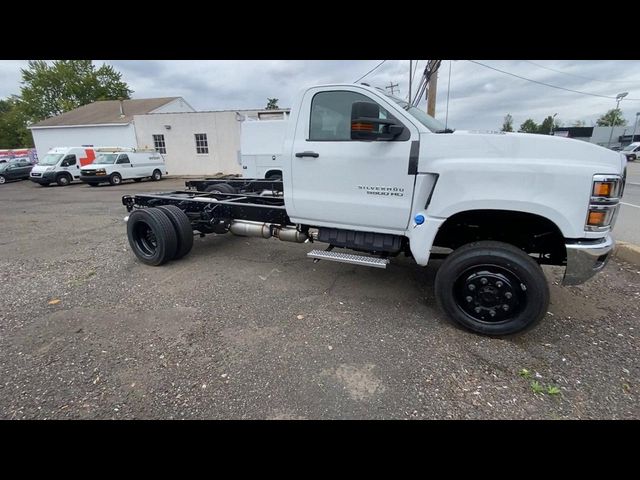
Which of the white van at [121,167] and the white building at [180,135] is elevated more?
the white building at [180,135]

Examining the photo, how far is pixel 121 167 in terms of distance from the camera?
18.8m

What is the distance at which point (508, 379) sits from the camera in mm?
2523

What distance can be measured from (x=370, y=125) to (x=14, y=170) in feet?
103

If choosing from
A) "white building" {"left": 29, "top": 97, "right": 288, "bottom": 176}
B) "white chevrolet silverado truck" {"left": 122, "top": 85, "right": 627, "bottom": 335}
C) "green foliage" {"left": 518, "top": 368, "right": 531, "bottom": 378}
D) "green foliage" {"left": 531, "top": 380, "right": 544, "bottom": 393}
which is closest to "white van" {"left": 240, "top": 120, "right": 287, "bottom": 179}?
"white chevrolet silverado truck" {"left": 122, "top": 85, "right": 627, "bottom": 335}

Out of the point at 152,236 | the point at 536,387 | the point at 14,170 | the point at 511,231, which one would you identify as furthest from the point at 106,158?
the point at 536,387

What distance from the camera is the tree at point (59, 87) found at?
44656mm

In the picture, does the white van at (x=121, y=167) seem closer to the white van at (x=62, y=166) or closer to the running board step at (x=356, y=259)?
the white van at (x=62, y=166)

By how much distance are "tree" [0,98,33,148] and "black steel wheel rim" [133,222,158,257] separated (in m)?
61.2

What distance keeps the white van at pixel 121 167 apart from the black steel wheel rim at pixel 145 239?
16.0m

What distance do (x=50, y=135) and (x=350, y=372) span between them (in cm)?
3631

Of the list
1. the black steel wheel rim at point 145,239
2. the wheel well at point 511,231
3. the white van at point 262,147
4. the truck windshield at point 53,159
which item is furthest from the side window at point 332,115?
the truck windshield at point 53,159

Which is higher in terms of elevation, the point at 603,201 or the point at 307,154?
the point at 307,154

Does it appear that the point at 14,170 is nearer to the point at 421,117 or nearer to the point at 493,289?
the point at 421,117

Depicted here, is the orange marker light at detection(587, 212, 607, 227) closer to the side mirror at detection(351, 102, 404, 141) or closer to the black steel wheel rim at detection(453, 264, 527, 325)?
the black steel wheel rim at detection(453, 264, 527, 325)
